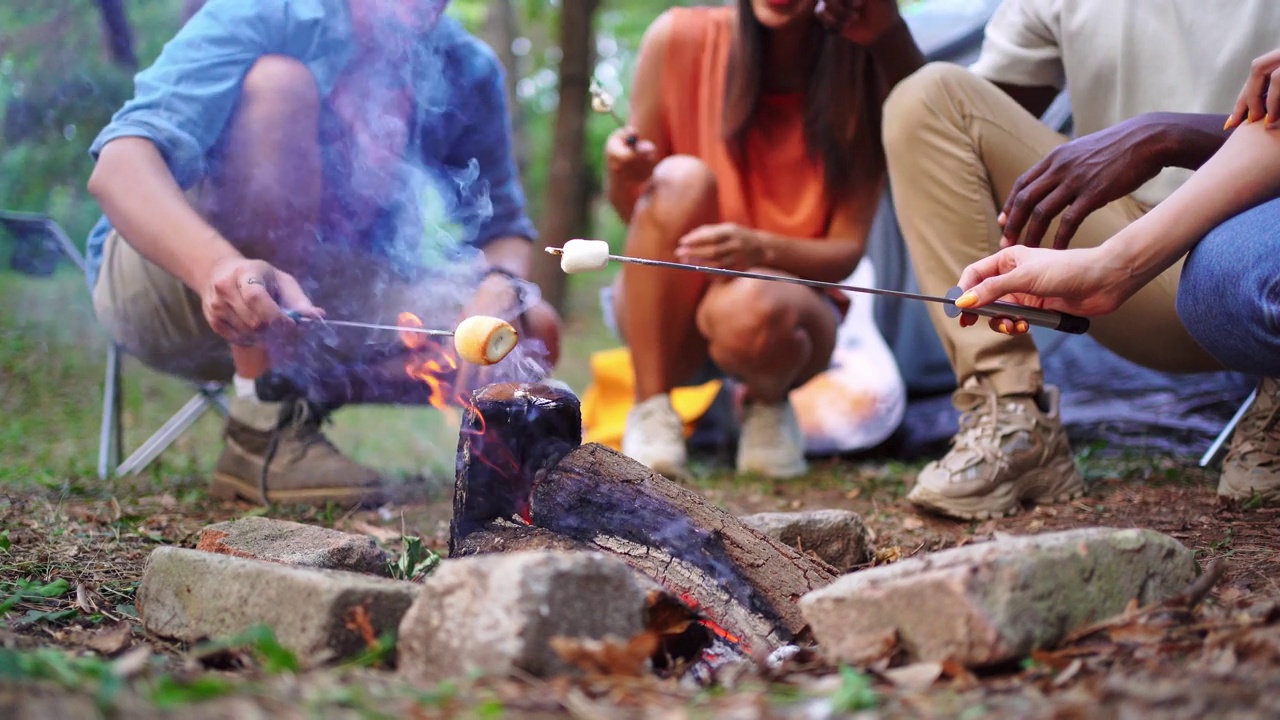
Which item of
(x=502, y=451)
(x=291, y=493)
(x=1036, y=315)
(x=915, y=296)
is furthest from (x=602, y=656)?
(x=291, y=493)

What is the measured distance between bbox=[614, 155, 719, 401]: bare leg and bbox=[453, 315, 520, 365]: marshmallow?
156 centimetres

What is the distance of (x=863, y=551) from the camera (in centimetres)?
234

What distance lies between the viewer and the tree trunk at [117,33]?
4.61m

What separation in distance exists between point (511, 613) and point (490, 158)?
2.54 meters

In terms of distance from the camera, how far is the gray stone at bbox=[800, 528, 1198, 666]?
1354 millimetres

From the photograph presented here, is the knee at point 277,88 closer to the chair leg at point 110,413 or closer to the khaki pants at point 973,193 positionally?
the chair leg at point 110,413

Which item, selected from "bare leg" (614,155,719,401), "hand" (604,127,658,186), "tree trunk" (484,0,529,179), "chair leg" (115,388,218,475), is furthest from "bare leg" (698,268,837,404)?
"tree trunk" (484,0,529,179)

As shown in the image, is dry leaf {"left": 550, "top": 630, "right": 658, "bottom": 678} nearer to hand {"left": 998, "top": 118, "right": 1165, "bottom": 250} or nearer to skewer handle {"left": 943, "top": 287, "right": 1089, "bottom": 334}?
skewer handle {"left": 943, "top": 287, "right": 1089, "bottom": 334}

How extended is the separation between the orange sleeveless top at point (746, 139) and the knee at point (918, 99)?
2.50 feet

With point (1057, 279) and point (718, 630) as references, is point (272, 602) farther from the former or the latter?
point (1057, 279)

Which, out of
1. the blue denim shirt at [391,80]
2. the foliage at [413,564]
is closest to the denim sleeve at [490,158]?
the blue denim shirt at [391,80]

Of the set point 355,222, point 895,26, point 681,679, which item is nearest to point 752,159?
point 895,26

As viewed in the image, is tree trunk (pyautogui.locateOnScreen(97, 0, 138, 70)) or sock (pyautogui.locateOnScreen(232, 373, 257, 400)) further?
tree trunk (pyautogui.locateOnScreen(97, 0, 138, 70))

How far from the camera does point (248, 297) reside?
7.66 ft
